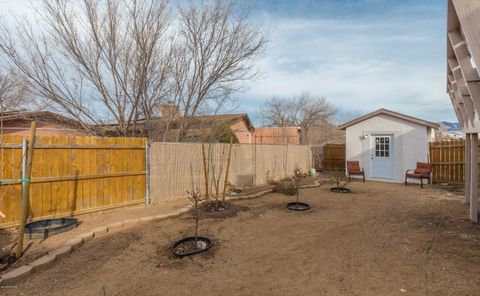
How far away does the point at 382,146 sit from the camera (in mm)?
11602

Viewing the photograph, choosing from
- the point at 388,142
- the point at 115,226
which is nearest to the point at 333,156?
the point at 388,142

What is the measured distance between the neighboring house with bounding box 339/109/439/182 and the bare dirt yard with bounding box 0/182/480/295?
18.1 feet

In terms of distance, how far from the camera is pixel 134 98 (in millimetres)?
7086

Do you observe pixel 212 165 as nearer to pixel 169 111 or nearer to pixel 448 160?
pixel 169 111

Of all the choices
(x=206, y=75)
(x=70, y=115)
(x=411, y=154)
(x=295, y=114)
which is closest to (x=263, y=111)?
(x=295, y=114)

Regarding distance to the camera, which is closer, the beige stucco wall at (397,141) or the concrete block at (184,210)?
the concrete block at (184,210)

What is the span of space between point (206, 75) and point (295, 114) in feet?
70.7

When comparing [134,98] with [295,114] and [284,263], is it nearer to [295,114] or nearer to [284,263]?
[284,263]

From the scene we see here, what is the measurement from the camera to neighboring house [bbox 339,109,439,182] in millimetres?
10703

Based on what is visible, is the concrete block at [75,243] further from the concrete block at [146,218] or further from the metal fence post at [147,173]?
the metal fence post at [147,173]

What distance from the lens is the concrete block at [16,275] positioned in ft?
9.27

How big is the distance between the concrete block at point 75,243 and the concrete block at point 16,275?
0.66 meters

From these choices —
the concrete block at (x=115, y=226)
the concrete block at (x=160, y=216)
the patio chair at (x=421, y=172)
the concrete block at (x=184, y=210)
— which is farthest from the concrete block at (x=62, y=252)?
the patio chair at (x=421, y=172)

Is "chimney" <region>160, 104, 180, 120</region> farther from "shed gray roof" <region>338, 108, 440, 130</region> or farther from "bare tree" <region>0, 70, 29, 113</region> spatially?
"shed gray roof" <region>338, 108, 440, 130</region>
